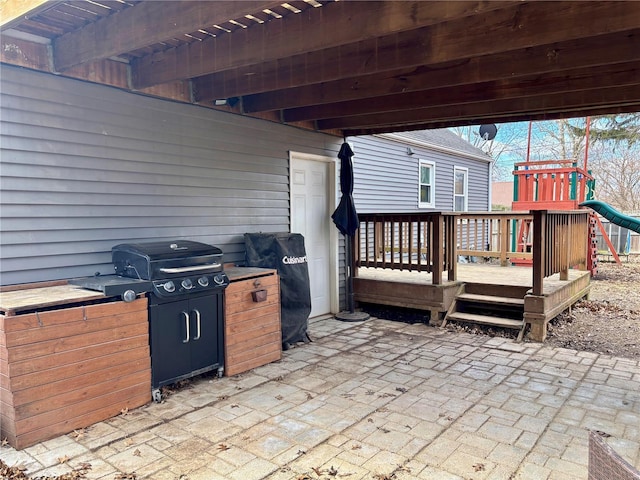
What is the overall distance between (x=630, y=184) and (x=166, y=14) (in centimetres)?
2108

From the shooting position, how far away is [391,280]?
20.1 ft

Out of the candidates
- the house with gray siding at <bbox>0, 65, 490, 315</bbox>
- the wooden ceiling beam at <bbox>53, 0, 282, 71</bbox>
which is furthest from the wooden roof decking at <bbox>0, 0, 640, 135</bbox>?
the house with gray siding at <bbox>0, 65, 490, 315</bbox>

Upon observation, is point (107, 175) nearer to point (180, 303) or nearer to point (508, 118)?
point (180, 303)

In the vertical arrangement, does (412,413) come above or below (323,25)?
below

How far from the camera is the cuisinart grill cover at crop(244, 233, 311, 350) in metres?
4.61

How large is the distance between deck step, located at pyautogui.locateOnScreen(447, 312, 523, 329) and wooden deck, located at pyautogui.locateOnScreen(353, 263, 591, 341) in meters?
0.11

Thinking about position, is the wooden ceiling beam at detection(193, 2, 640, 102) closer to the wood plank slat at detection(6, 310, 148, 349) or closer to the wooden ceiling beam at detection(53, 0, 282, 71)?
the wooden ceiling beam at detection(53, 0, 282, 71)

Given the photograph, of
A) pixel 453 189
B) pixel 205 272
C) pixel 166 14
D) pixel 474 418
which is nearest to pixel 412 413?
pixel 474 418

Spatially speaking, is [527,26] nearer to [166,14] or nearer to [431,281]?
[166,14]

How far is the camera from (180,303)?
136 inches

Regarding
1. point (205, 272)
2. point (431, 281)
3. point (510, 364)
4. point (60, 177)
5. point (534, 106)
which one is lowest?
point (510, 364)

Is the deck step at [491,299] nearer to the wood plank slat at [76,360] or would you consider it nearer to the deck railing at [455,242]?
the deck railing at [455,242]

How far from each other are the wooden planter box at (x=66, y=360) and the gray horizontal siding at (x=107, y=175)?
439 mm

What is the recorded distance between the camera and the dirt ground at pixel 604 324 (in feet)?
15.6
